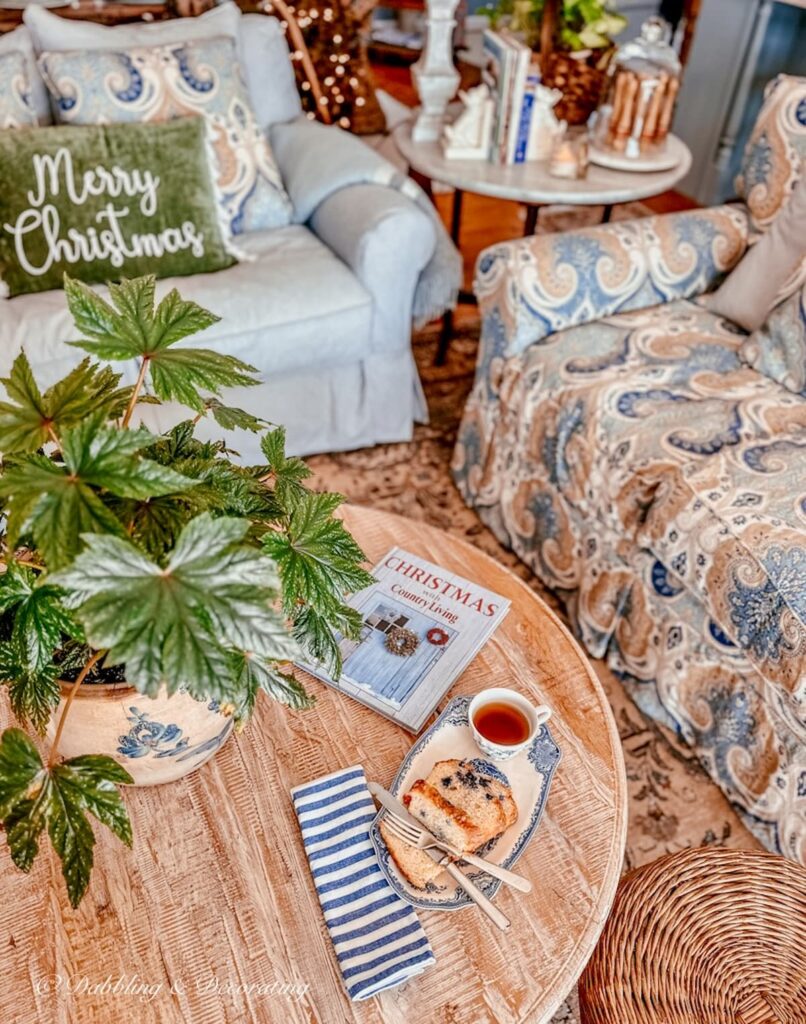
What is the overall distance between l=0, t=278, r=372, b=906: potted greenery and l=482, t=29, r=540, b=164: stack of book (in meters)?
1.40

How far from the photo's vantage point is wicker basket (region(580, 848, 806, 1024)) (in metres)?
0.81

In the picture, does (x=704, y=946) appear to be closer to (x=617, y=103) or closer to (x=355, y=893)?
(x=355, y=893)

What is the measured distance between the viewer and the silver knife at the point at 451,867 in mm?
733

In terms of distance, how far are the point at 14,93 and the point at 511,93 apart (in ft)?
3.45

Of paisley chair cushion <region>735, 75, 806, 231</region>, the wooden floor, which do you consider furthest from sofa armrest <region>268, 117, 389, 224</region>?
the wooden floor

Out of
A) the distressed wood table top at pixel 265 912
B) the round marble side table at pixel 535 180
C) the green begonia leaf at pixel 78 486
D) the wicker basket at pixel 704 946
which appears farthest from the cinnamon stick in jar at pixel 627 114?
the green begonia leaf at pixel 78 486

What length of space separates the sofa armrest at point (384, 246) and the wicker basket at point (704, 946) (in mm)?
1272

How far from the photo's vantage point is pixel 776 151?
1652 millimetres

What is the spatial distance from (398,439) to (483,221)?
1.48 metres

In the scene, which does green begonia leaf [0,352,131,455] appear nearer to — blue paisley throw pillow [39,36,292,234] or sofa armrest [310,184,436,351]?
sofa armrest [310,184,436,351]

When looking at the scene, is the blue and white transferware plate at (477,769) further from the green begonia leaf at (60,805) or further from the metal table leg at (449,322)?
the metal table leg at (449,322)

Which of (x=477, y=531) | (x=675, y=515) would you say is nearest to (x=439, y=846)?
(x=675, y=515)

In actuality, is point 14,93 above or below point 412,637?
above

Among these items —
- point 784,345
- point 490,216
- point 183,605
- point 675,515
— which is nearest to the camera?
point 183,605
